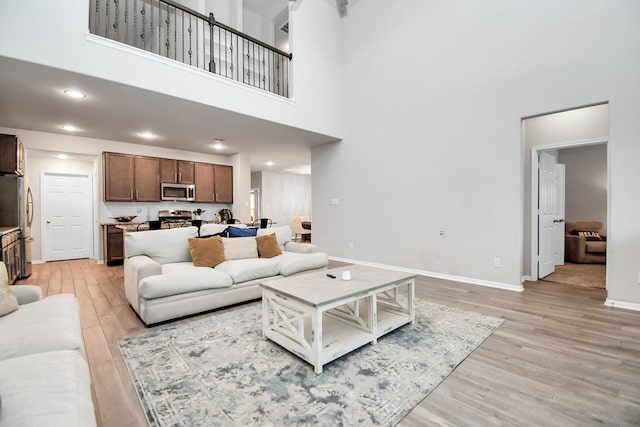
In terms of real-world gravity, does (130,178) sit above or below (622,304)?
above

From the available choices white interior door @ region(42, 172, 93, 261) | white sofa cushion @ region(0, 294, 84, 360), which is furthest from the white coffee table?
white interior door @ region(42, 172, 93, 261)

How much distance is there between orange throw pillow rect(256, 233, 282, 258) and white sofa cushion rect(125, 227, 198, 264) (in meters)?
0.82

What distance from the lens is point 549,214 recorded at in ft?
15.0

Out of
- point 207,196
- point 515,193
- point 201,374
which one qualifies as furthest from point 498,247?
point 207,196

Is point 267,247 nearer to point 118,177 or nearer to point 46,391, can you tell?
point 46,391

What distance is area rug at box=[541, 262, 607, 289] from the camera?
13.4 feet

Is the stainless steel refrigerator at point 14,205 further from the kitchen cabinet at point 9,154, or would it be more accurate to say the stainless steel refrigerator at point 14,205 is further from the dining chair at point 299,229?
the dining chair at point 299,229

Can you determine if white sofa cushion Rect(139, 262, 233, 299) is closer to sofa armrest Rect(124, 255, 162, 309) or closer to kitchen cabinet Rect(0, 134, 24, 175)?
sofa armrest Rect(124, 255, 162, 309)

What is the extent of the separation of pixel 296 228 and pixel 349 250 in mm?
4672

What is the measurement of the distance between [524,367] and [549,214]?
11.8 feet

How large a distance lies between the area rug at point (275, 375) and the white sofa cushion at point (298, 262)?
936 millimetres

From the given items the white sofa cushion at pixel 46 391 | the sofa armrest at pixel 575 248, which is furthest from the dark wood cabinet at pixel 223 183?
the sofa armrest at pixel 575 248

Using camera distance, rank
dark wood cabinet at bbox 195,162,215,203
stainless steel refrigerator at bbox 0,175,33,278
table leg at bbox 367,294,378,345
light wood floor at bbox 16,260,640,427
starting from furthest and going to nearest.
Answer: dark wood cabinet at bbox 195,162,215,203, stainless steel refrigerator at bbox 0,175,33,278, table leg at bbox 367,294,378,345, light wood floor at bbox 16,260,640,427

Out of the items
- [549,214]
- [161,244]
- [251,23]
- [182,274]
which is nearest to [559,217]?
[549,214]
